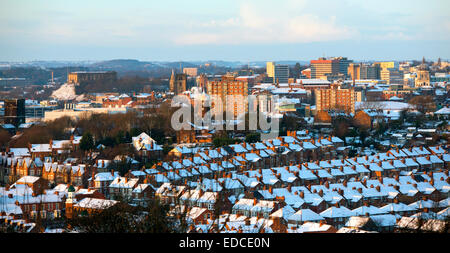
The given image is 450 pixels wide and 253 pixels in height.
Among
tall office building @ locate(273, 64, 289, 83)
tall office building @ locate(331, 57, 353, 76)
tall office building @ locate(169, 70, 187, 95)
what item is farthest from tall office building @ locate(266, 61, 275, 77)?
tall office building @ locate(169, 70, 187, 95)

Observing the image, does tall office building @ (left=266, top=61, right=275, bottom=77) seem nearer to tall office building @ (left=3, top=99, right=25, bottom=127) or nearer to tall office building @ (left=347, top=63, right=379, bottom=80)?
tall office building @ (left=347, top=63, right=379, bottom=80)

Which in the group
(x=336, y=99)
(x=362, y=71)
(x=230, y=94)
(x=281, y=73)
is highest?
(x=362, y=71)

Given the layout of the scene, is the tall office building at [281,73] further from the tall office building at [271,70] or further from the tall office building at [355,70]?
the tall office building at [355,70]

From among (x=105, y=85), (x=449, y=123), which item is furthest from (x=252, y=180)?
(x=105, y=85)

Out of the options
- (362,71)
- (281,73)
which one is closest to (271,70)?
(281,73)

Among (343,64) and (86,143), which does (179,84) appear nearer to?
(343,64)
